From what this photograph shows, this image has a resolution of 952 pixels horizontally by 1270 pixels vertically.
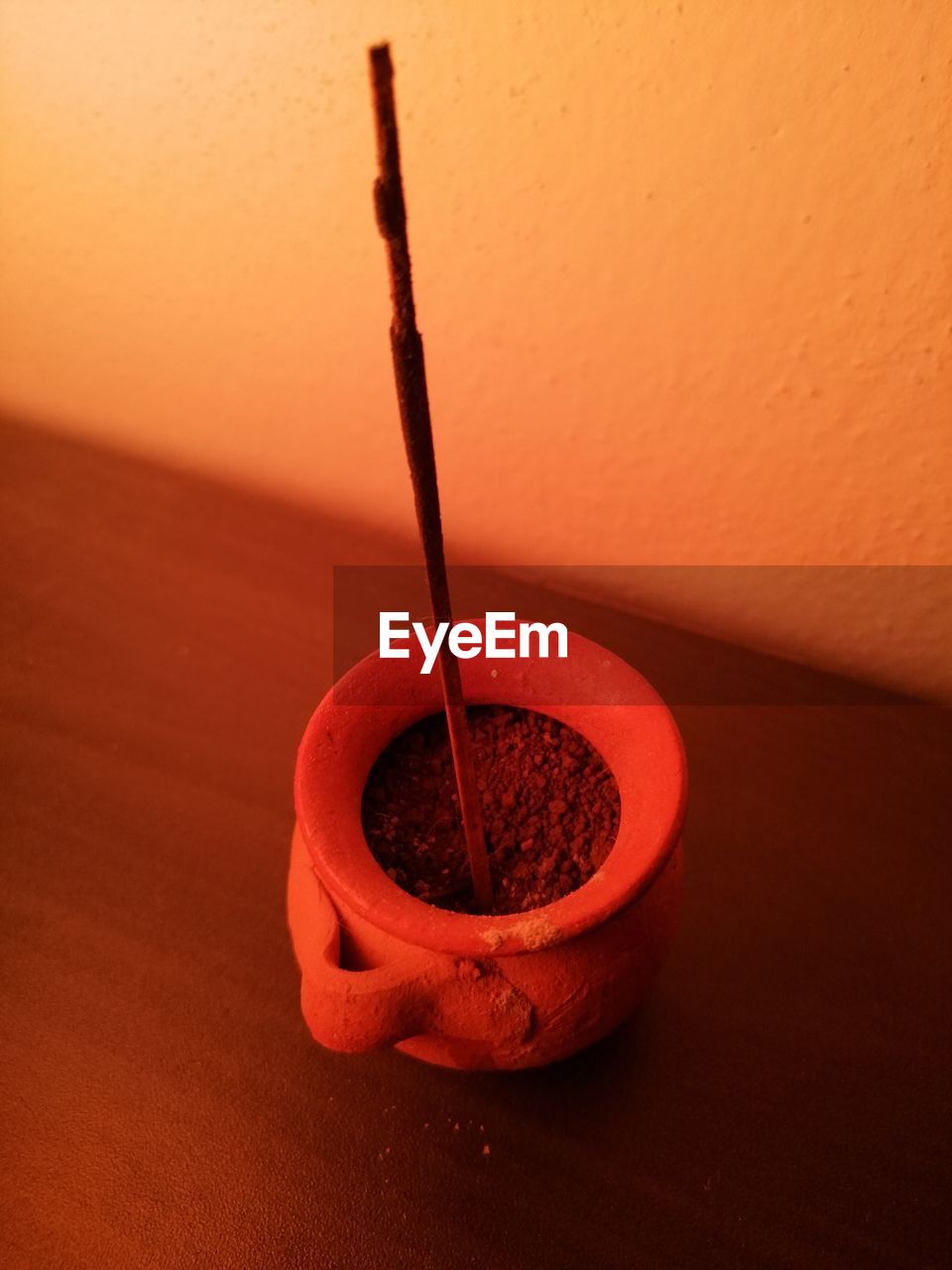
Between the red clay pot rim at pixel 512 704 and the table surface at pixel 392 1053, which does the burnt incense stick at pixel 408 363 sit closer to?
the red clay pot rim at pixel 512 704

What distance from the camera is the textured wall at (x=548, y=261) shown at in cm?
70

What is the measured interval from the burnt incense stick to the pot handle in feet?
0.38

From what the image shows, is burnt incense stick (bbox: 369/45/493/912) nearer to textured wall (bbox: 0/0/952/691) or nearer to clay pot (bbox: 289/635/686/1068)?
clay pot (bbox: 289/635/686/1068)

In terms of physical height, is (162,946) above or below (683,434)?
below

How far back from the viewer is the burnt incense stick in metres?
0.33

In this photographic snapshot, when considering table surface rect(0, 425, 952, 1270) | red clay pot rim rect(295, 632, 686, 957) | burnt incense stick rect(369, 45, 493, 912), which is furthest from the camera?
table surface rect(0, 425, 952, 1270)

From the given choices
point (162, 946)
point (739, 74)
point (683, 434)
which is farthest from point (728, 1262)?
point (739, 74)

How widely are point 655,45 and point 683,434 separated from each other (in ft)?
1.12

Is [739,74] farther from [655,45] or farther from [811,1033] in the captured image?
[811,1033]

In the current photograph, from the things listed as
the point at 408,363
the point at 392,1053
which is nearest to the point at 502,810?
the point at 392,1053

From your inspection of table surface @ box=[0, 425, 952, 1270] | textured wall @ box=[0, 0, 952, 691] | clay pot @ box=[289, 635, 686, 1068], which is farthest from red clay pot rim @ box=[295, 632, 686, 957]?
textured wall @ box=[0, 0, 952, 691]

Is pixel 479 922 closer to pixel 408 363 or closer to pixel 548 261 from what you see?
pixel 408 363

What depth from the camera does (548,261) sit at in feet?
2.71

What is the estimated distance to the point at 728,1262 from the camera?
604mm
